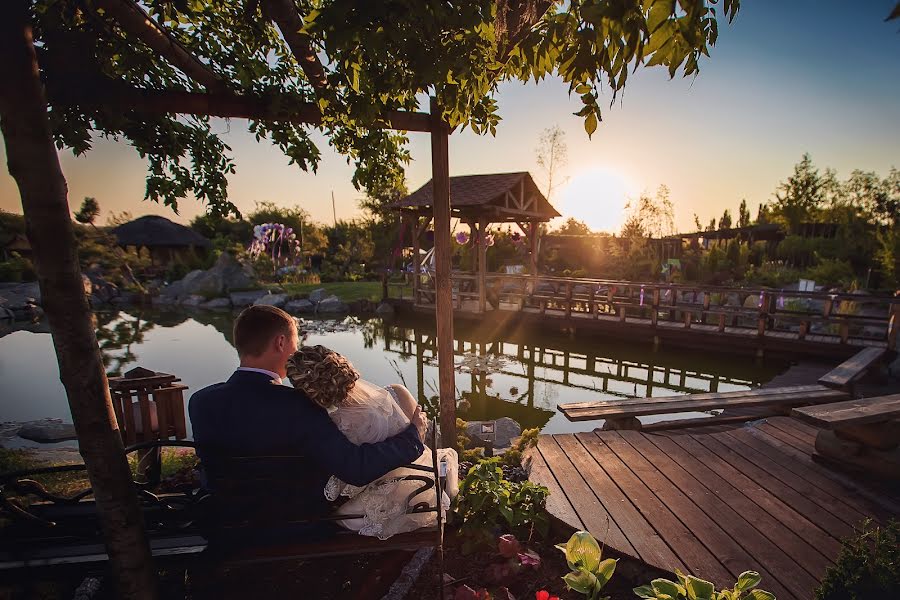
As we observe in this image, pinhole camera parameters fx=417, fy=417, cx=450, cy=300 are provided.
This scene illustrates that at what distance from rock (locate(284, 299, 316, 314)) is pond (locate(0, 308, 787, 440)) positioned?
10.7 ft

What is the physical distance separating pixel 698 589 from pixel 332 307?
1703 cm

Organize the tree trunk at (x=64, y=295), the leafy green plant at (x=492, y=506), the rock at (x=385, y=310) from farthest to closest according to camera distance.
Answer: the rock at (x=385, y=310) < the leafy green plant at (x=492, y=506) < the tree trunk at (x=64, y=295)

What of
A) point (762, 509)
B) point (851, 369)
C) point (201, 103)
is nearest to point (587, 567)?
point (762, 509)

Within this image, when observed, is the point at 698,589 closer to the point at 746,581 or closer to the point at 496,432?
the point at 746,581

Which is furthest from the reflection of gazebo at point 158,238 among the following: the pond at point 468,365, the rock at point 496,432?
the rock at point 496,432

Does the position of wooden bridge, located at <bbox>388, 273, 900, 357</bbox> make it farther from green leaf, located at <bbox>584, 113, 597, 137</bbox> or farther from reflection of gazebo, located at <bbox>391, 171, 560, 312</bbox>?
green leaf, located at <bbox>584, 113, 597, 137</bbox>

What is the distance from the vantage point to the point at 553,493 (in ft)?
9.47

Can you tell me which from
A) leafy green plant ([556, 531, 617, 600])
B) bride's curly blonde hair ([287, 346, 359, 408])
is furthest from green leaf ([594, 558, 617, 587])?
bride's curly blonde hair ([287, 346, 359, 408])

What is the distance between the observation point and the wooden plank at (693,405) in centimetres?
421

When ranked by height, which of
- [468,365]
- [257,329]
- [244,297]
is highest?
[257,329]

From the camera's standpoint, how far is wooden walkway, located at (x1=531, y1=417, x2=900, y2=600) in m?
2.24

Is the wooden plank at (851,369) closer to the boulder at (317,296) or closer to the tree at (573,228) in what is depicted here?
the boulder at (317,296)

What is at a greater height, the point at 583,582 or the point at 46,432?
the point at 583,582

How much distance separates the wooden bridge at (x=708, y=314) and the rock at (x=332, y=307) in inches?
116
